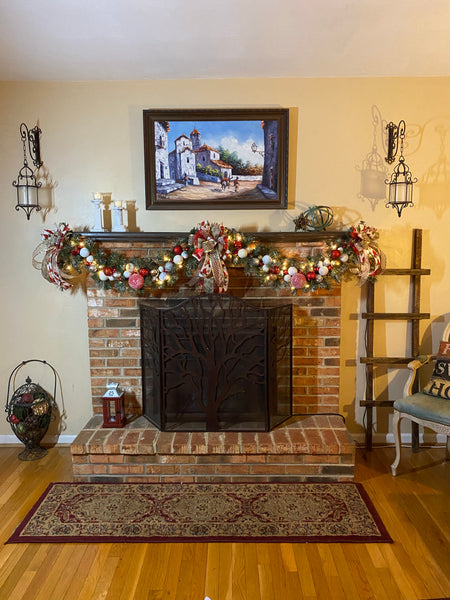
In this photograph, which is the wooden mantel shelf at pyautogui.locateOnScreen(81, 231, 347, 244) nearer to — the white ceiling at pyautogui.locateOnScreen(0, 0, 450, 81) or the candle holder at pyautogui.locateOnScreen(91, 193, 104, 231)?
the candle holder at pyautogui.locateOnScreen(91, 193, 104, 231)

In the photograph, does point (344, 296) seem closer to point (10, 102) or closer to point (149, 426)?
point (149, 426)

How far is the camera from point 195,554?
204cm

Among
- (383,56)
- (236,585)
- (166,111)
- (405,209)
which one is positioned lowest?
(236,585)

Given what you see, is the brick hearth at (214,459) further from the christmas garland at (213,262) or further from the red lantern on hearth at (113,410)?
the christmas garland at (213,262)

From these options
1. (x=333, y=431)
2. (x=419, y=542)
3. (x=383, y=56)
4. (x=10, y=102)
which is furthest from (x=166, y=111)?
(x=419, y=542)

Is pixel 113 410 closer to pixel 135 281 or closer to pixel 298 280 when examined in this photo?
pixel 135 281

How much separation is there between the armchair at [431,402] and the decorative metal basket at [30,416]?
236 cm

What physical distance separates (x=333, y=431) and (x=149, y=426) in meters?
1.20

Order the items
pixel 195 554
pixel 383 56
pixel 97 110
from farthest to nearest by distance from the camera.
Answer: pixel 97 110, pixel 383 56, pixel 195 554

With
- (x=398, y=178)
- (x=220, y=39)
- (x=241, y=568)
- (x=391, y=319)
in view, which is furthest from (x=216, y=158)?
(x=241, y=568)

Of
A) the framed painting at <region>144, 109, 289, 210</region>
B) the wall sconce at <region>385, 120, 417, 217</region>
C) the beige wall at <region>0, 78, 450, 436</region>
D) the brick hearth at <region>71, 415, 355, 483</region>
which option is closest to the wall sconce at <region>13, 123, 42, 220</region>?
the beige wall at <region>0, 78, 450, 436</region>

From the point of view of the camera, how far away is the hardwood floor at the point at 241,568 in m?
1.83

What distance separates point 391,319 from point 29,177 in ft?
8.87

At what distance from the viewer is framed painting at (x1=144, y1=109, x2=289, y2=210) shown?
2846 millimetres
